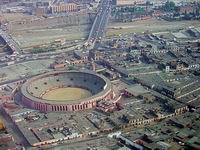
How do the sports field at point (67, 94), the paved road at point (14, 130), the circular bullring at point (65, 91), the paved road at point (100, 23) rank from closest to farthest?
1. the paved road at point (14, 130)
2. the circular bullring at point (65, 91)
3. the sports field at point (67, 94)
4. the paved road at point (100, 23)

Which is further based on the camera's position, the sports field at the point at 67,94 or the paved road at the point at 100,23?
the paved road at the point at 100,23

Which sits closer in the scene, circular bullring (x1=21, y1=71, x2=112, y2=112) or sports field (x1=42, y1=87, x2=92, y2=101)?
circular bullring (x1=21, y1=71, x2=112, y2=112)

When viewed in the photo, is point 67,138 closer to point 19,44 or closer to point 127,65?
point 127,65

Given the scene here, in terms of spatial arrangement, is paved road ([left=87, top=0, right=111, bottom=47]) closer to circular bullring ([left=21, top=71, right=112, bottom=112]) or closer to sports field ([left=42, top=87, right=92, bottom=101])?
circular bullring ([left=21, top=71, right=112, bottom=112])

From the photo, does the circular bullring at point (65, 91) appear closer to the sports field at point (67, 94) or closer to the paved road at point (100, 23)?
the sports field at point (67, 94)

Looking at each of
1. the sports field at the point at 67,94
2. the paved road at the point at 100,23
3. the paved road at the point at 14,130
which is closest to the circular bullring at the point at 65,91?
the sports field at the point at 67,94

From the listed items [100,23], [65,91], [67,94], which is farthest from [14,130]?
[100,23]

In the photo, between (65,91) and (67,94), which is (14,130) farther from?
(65,91)

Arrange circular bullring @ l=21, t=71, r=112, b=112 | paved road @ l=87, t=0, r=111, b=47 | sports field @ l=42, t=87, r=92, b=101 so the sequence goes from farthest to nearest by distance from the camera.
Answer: paved road @ l=87, t=0, r=111, b=47 < sports field @ l=42, t=87, r=92, b=101 < circular bullring @ l=21, t=71, r=112, b=112

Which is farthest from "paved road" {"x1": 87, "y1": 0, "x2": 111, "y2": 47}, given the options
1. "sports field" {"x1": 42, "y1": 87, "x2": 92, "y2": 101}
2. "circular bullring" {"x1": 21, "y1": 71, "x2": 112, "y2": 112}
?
"sports field" {"x1": 42, "y1": 87, "x2": 92, "y2": 101}
